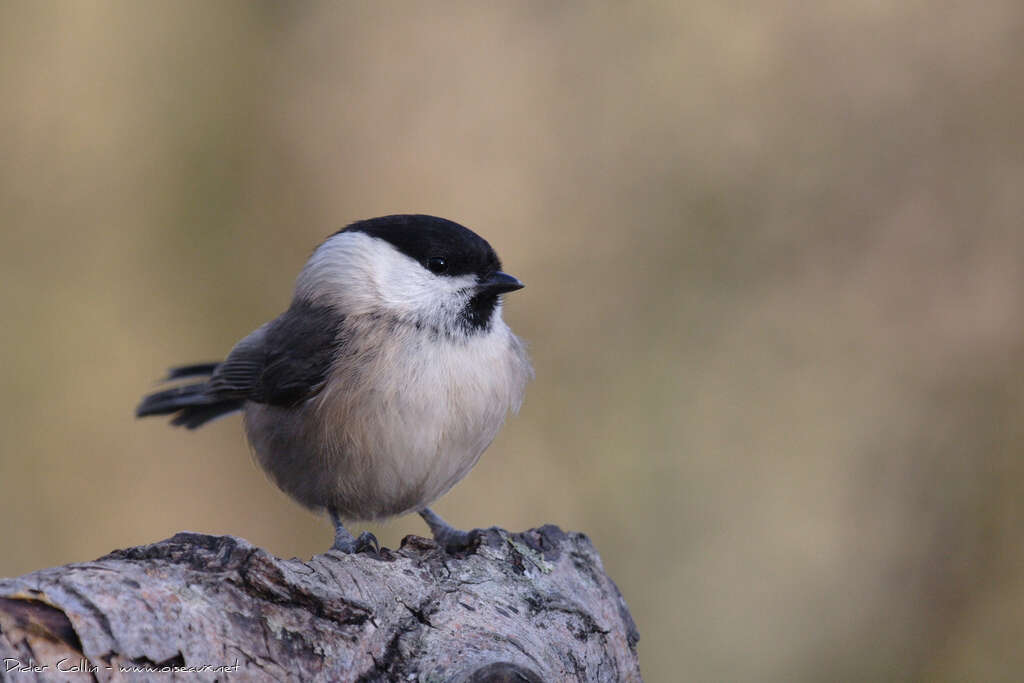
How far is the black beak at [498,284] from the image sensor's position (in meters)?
2.41

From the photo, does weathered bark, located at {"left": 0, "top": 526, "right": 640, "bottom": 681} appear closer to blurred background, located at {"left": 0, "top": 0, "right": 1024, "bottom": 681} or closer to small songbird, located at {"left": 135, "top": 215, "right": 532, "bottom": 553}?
small songbird, located at {"left": 135, "top": 215, "right": 532, "bottom": 553}

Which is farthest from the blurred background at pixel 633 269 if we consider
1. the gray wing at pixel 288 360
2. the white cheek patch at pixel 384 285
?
the white cheek patch at pixel 384 285

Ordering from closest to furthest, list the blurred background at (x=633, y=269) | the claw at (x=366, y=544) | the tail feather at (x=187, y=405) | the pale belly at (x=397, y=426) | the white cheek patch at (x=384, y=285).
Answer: the claw at (x=366, y=544) → the pale belly at (x=397, y=426) → the white cheek patch at (x=384, y=285) → the tail feather at (x=187, y=405) → the blurred background at (x=633, y=269)

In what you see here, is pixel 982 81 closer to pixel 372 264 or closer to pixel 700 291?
pixel 700 291

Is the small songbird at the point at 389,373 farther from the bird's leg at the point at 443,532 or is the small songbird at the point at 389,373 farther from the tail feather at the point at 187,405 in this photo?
the tail feather at the point at 187,405

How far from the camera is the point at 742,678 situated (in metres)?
3.55

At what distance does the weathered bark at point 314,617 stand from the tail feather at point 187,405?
130 centimetres

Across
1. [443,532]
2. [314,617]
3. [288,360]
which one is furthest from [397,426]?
[314,617]

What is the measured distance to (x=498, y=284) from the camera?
94.9 inches

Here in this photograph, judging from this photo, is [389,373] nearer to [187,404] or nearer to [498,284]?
[498,284]

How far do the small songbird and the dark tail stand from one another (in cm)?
42

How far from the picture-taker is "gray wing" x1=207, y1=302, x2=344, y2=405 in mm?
2432

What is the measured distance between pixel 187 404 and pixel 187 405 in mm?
11

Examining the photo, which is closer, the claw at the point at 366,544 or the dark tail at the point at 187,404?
the claw at the point at 366,544
